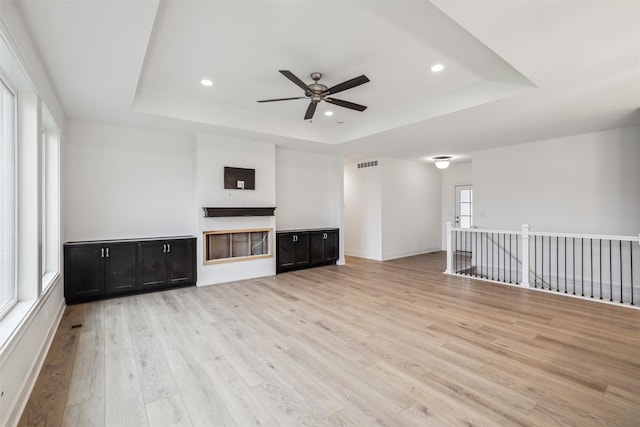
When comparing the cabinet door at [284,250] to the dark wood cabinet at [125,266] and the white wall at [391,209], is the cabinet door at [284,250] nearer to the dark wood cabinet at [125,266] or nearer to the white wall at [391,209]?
the dark wood cabinet at [125,266]

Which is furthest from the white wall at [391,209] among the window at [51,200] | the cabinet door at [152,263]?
the window at [51,200]

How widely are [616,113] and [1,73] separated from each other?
737cm

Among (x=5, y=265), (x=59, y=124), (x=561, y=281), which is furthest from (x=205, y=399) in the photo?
(x=561, y=281)

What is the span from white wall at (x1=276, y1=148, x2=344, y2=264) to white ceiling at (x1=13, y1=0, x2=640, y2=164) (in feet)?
5.29

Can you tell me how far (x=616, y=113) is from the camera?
176 inches

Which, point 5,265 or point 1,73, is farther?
point 5,265

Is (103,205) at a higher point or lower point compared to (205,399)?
higher

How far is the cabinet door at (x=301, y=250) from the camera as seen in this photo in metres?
6.71

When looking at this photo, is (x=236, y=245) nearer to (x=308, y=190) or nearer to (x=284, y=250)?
(x=284, y=250)

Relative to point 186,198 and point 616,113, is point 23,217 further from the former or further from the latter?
point 616,113

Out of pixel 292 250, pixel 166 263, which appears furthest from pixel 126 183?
pixel 292 250

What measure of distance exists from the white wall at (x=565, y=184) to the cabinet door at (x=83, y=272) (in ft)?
26.1

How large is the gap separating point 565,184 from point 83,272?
8.91m

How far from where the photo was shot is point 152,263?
4.96 metres
